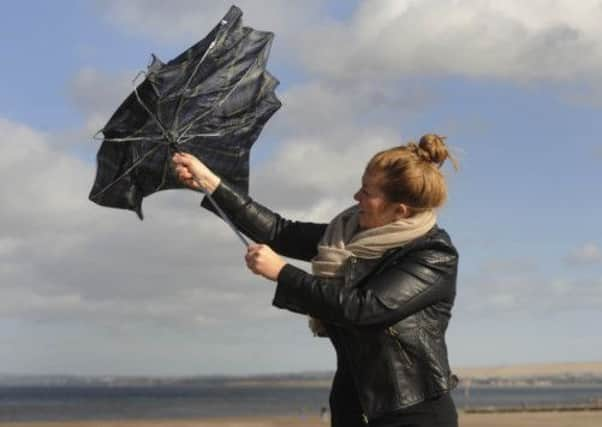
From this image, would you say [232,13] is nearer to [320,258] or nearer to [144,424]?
[320,258]

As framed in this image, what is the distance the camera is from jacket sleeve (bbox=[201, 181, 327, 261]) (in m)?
3.86

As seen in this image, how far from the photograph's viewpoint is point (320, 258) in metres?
3.43

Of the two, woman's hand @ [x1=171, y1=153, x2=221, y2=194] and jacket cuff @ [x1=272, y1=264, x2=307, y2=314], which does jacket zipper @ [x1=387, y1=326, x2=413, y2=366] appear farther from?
woman's hand @ [x1=171, y1=153, x2=221, y2=194]

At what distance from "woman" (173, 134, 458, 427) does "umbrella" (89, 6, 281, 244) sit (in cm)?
87

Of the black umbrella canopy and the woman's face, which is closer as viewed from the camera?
the woman's face

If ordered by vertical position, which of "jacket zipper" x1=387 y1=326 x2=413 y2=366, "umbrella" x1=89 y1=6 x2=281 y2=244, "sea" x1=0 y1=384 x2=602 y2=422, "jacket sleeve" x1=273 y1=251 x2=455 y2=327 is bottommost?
"jacket zipper" x1=387 y1=326 x2=413 y2=366

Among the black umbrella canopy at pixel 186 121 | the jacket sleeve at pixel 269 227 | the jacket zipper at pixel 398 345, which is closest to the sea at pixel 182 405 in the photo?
the black umbrella canopy at pixel 186 121

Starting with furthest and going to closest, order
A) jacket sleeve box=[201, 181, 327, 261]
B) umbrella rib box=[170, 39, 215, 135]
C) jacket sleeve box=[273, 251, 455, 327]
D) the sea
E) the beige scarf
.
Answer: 1. the sea
2. umbrella rib box=[170, 39, 215, 135]
3. jacket sleeve box=[201, 181, 327, 261]
4. the beige scarf
5. jacket sleeve box=[273, 251, 455, 327]

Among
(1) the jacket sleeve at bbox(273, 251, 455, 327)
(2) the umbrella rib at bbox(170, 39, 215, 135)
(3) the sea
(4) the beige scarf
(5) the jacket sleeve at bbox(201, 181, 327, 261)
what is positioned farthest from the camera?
(3) the sea

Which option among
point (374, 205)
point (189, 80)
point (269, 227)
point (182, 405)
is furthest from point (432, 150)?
point (182, 405)

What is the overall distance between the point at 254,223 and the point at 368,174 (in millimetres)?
732

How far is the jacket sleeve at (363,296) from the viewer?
3.14 m

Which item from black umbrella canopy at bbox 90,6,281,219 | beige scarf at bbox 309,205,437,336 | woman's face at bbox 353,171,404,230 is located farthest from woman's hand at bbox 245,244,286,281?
black umbrella canopy at bbox 90,6,281,219

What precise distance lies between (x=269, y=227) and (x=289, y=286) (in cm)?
76
